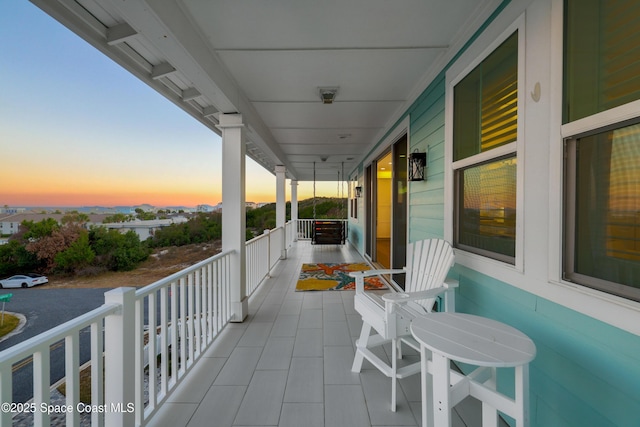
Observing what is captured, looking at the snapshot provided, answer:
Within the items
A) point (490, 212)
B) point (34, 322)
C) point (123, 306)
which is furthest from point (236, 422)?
point (490, 212)

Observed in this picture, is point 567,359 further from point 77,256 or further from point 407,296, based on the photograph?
point 77,256

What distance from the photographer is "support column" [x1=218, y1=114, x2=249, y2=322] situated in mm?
3043

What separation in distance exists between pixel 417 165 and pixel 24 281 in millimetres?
3240

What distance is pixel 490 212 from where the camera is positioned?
1.82 meters

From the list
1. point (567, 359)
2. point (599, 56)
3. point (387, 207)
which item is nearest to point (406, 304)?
point (567, 359)

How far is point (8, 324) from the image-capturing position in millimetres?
1460

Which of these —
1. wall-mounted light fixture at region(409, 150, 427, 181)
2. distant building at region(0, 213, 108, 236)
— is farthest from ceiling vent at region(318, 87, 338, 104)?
distant building at region(0, 213, 108, 236)

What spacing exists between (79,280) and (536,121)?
308 cm

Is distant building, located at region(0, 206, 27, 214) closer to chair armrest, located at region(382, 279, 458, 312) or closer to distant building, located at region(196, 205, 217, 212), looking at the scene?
distant building, located at region(196, 205, 217, 212)

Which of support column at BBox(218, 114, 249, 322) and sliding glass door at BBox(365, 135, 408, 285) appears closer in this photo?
support column at BBox(218, 114, 249, 322)

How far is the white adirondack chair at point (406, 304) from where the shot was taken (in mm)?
1720

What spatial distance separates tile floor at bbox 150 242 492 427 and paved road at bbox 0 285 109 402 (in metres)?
0.67

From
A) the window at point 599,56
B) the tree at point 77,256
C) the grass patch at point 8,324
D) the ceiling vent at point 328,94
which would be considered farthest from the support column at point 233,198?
the window at point 599,56

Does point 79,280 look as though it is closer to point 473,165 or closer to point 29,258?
point 29,258
